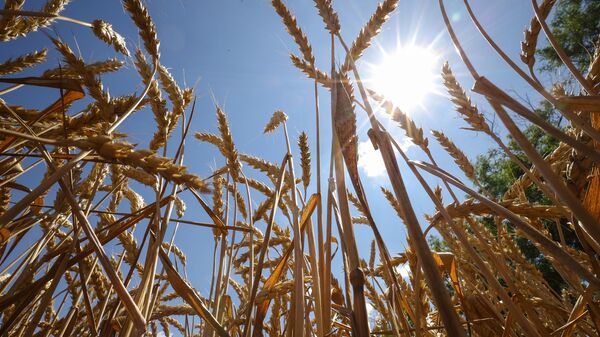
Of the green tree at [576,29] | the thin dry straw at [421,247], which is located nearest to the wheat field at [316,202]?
the thin dry straw at [421,247]

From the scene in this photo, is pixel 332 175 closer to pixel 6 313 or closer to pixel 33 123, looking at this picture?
pixel 33 123

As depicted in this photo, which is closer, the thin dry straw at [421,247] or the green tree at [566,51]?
the thin dry straw at [421,247]

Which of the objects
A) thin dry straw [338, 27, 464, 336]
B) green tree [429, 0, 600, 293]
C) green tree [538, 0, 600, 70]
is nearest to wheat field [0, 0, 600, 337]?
thin dry straw [338, 27, 464, 336]

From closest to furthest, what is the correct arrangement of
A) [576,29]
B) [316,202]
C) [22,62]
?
[316,202] → [22,62] → [576,29]

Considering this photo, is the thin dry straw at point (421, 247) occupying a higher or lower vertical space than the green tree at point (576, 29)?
lower

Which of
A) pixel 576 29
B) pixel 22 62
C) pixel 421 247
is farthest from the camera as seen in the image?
pixel 576 29

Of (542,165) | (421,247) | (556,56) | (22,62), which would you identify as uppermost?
(556,56)

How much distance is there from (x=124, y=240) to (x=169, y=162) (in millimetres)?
1080

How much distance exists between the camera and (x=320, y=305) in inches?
34.2

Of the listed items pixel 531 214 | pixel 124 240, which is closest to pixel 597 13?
pixel 531 214

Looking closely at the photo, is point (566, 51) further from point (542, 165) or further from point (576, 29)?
point (542, 165)

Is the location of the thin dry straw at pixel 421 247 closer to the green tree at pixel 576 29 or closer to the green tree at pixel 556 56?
the green tree at pixel 556 56

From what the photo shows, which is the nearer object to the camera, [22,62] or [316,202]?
[316,202]

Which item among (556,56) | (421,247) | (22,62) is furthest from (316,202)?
(556,56)
